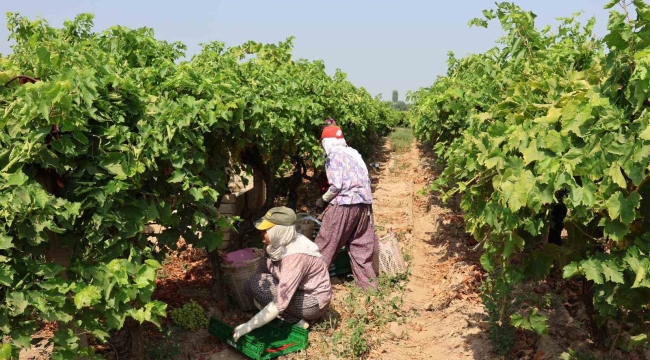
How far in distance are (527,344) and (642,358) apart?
886mm

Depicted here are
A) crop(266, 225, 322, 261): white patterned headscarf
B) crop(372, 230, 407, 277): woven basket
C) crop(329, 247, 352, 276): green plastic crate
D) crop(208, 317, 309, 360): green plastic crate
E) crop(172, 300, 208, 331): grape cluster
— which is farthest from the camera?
crop(329, 247, 352, 276): green plastic crate

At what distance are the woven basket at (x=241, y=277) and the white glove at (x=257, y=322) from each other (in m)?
0.86

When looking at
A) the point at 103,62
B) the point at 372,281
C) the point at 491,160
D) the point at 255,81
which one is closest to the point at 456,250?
the point at 372,281

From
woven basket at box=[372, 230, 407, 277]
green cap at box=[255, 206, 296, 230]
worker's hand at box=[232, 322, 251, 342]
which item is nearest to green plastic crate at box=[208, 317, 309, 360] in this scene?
worker's hand at box=[232, 322, 251, 342]

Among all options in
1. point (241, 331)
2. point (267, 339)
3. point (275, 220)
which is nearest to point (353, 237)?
point (275, 220)

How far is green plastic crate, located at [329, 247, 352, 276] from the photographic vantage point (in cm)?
675

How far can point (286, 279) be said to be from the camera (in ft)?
16.2

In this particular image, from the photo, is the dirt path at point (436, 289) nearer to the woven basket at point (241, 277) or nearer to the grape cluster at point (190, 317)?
the woven basket at point (241, 277)

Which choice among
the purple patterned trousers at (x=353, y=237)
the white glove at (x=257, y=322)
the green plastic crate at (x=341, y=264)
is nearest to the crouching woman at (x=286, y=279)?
the white glove at (x=257, y=322)

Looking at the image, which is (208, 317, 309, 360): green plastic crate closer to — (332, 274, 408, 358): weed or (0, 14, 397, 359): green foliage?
(332, 274, 408, 358): weed

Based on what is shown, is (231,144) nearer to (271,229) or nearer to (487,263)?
(271,229)

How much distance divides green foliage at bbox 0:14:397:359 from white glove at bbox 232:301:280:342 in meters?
0.78

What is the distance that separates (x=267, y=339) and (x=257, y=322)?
0.85 ft

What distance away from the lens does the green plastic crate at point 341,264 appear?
22.2 ft
